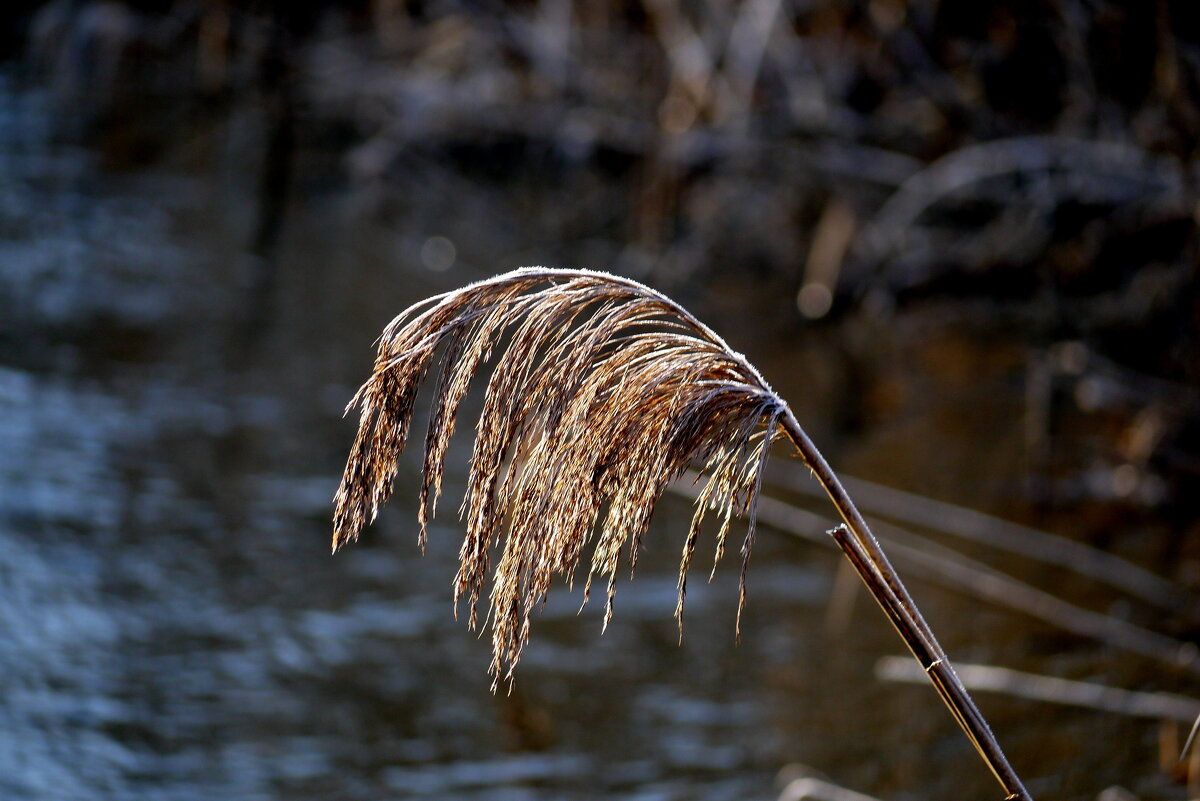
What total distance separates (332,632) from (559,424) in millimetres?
2913

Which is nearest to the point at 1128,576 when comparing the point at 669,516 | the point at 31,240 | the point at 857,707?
the point at 857,707

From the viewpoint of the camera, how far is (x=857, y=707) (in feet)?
13.1

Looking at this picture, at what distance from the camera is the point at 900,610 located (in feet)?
4.81

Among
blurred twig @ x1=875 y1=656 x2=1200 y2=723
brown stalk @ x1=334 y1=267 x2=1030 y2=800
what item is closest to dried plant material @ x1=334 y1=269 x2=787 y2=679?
brown stalk @ x1=334 y1=267 x2=1030 y2=800

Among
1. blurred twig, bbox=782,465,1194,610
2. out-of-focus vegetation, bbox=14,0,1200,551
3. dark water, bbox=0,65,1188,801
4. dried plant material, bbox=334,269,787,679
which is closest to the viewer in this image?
dried plant material, bbox=334,269,787,679

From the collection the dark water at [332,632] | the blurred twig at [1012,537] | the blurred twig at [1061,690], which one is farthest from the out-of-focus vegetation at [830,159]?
the blurred twig at [1061,690]

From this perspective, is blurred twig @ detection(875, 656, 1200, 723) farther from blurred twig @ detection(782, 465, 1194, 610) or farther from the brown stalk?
the brown stalk

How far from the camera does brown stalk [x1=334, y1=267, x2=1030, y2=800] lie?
1.39 m

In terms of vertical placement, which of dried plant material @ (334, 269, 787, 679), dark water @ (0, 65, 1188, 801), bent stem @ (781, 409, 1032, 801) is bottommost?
dark water @ (0, 65, 1188, 801)

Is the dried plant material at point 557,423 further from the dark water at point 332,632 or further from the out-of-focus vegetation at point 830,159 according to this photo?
the out-of-focus vegetation at point 830,159

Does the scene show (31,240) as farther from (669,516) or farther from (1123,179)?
(1123,179)

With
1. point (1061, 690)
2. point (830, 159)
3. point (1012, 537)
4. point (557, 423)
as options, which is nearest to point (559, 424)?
point (557, 423)

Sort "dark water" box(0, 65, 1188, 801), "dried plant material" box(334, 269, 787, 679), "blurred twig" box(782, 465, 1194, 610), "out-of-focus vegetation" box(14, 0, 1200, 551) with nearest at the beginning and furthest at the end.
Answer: "dried plant material" box(334, 269, 787, 679) → "dark water" box(0, 65, 1188, 801) → "blurred twig" box(782, 465, 1194, 610) → "out-of-focus vegetation" box(14, 0, 1200, 551)

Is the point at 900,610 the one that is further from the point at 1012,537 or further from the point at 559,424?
the point at 1012,537
